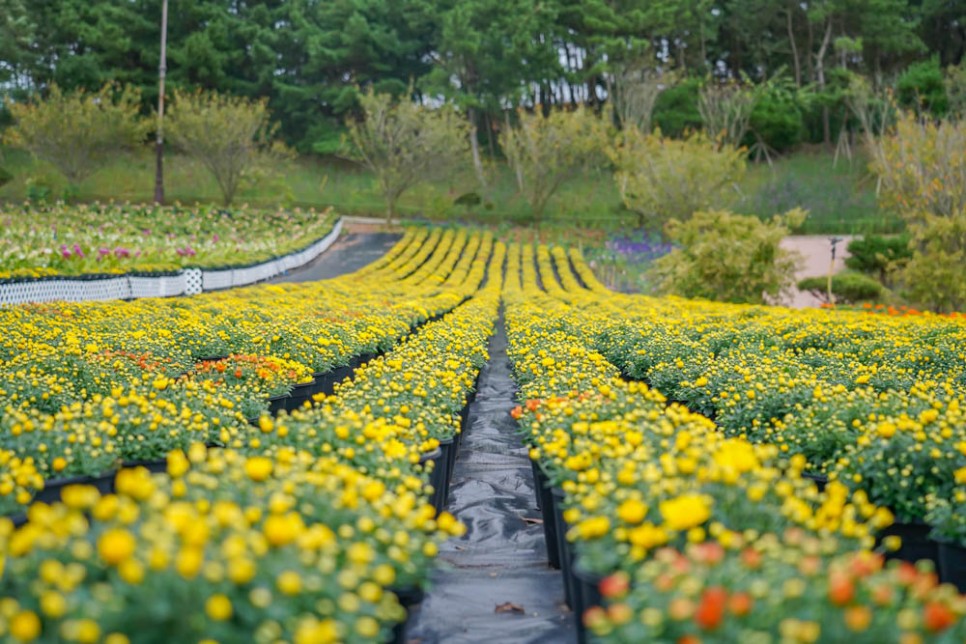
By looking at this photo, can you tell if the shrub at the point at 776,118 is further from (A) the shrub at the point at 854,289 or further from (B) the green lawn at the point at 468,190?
(A) the shrub at the point at 854,289

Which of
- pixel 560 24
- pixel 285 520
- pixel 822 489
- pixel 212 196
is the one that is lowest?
pixel 822 489

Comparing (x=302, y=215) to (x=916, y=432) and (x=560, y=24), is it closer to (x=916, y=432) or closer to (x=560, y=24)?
(x=560, y=24)

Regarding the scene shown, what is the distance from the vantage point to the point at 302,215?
35719mm

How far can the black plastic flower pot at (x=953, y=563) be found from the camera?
325 centimetres

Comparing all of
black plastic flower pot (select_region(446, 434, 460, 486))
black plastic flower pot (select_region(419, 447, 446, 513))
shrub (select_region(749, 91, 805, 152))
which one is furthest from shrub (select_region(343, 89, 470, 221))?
black plastic flower pot (select_region(419, 447, 446, 513))

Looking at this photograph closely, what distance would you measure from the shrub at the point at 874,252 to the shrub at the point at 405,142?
1654 cm

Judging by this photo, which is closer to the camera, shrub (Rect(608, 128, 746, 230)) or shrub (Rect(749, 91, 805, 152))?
shrub (Rect(608, 128, 746, 230))

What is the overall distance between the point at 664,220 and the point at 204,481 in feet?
87.9

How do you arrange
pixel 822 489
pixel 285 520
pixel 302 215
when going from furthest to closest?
pixel 302 215, pixel 822 489, pixel 285 520

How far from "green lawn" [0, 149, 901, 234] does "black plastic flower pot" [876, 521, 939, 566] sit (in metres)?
34.1

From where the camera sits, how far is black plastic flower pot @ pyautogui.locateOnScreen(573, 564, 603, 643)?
2.69 m

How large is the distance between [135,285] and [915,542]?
15.0 m

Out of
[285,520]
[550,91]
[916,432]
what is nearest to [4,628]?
[285,520]

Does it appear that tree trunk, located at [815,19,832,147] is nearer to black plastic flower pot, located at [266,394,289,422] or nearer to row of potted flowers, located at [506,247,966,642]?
black plastic flower pot, located at [266,394,289,422]
